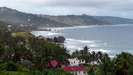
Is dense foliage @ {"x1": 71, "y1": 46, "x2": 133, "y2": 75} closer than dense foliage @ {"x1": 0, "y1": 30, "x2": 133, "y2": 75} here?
Yes

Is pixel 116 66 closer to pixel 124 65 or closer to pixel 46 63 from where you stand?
pixel 124 65

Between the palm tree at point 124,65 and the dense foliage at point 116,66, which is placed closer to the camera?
A: the dense foliage at point 116,66

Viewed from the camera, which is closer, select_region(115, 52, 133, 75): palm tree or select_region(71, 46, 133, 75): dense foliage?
select_region(71, 46, 133, 75): dense foliage

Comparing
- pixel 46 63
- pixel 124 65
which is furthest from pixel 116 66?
pixel 46 63

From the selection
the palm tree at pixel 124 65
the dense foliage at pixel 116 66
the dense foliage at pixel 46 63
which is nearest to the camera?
the dense foliage at pixel 116 66

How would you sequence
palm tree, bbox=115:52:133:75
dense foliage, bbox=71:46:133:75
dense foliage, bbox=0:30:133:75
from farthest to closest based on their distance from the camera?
palm tree, bbox=115:52:133:75 → dense foliage, bbox=0:30:133:75 → dense foliage, bbox=71:46:133:75

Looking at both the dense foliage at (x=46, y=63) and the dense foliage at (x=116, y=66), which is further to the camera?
the dense foliage at (x=46, y=63)

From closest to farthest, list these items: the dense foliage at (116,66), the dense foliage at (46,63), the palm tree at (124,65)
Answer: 1. the dense foliage at (116,66)
2. the dense foliage at (46,63)
3. the palm tree at (124,65)

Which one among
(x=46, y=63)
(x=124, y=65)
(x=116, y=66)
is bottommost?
(x=46, y=63)

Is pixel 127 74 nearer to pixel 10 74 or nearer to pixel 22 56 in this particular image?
pixel 10 74

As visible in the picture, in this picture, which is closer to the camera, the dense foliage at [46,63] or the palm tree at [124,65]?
the dense foliage at [46,63]

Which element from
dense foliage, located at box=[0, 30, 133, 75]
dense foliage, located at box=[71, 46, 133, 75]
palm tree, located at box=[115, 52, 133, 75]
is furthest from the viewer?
palm tree, located at box=[115, 52, 133, 75]
